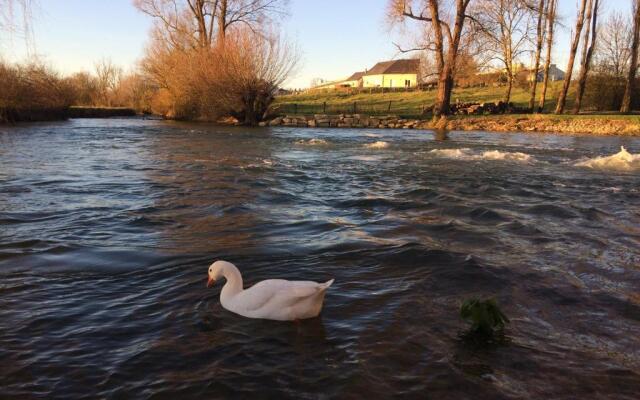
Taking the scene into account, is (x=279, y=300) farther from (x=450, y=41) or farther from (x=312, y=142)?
(x=450, y=41)

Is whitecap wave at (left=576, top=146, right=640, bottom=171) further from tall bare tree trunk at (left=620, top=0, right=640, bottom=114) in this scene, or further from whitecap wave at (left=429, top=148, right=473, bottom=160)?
tall bare tree trunk at (left=620, top=0, right=640, bottom=114)

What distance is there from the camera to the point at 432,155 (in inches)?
738

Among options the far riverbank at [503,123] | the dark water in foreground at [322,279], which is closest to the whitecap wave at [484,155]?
the dark water in foreground at [322,279]

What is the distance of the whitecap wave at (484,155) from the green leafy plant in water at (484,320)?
1371 centimetres

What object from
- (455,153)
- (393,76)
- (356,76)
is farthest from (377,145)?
(356,76)

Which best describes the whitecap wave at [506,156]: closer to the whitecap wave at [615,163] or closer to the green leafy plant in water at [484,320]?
the whitecap wave at [615,163]

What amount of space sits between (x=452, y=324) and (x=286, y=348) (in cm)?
156

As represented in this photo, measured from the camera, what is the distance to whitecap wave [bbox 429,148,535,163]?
57.5 ft

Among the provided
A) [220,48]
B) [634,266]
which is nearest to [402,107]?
[220,48]

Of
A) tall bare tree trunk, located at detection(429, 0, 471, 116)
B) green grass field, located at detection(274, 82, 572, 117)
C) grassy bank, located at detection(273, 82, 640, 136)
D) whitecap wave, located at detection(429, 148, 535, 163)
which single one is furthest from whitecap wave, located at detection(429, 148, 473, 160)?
green grass field, located at detection(274, 82, 572, 117)

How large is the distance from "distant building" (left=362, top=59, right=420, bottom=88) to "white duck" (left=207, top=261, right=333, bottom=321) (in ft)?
325

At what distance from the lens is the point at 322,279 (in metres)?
6.05

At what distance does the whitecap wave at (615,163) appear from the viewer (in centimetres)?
1546

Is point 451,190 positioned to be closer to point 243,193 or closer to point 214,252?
point 243,193
